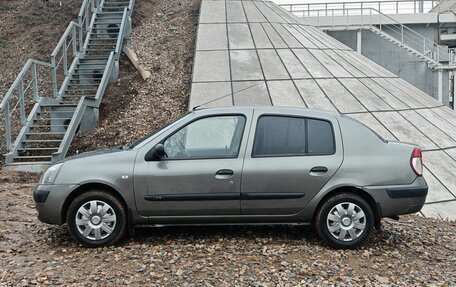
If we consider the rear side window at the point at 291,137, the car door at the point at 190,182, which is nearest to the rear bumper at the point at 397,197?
the rear side window at the point at 291,137

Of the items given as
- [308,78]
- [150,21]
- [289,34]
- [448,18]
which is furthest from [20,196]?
[448,18]

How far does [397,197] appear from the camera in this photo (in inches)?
206

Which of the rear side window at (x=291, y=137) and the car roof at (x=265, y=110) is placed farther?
the car roof at (x=265, y=110)

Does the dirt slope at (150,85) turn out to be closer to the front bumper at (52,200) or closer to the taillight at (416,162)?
the front bumper at (52,200)

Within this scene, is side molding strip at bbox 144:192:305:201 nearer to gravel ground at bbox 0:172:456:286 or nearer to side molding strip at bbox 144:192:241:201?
side molding strip at bbox 144:192:241:201

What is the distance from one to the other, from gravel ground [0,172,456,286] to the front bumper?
364 millimetres

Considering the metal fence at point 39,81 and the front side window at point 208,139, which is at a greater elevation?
the metal fence at point 39,81

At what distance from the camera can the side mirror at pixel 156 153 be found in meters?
5.16

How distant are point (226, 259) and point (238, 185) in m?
0.81

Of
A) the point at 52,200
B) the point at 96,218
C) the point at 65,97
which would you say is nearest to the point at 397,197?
the point at 96,218

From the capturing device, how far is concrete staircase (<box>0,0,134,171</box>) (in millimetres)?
10188

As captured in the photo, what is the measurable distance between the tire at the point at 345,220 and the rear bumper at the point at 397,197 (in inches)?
6.0

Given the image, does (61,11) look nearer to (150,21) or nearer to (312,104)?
(150,21)

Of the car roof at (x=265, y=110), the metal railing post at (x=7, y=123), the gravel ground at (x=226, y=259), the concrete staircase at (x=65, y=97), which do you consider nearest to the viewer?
the gravel ground at (x=226, y=259)
